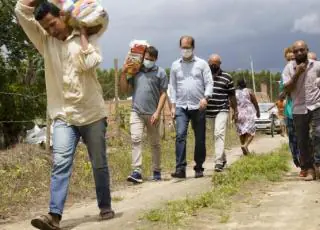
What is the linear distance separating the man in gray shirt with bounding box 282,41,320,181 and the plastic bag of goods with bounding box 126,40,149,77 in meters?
1.95

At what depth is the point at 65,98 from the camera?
15.9 feet

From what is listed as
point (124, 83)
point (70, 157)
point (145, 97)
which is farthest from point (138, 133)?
point (70, 157)

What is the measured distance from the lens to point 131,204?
6098mm

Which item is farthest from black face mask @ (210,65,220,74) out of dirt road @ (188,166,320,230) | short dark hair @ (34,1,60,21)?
short dark hair @ (34,1,60,21)

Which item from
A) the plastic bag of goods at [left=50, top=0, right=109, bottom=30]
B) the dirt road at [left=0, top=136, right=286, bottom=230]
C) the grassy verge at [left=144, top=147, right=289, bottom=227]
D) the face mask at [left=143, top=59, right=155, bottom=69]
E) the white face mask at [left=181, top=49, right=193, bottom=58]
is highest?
the plastic bag of goods at [left=50, top=0, right=109, bottom=30]

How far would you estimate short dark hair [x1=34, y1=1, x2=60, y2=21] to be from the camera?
15.3 feet

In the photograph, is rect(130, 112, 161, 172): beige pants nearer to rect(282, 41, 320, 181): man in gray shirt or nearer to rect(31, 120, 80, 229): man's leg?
rect(282, 41, 320, 181): man in gray shirt

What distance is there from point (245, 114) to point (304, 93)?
206 inches

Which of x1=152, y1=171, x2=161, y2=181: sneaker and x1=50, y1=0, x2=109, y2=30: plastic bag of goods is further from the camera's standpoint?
x1=152, y1=171, x2=161, y2=181: sneaker

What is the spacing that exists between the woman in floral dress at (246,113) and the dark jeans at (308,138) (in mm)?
4560

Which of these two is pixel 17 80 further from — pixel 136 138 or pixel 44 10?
pixel 44 10

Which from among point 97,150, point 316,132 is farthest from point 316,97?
point 97,150

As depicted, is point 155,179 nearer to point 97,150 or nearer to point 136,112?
point 136,112

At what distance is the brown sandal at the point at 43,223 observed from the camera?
14.7 feet
